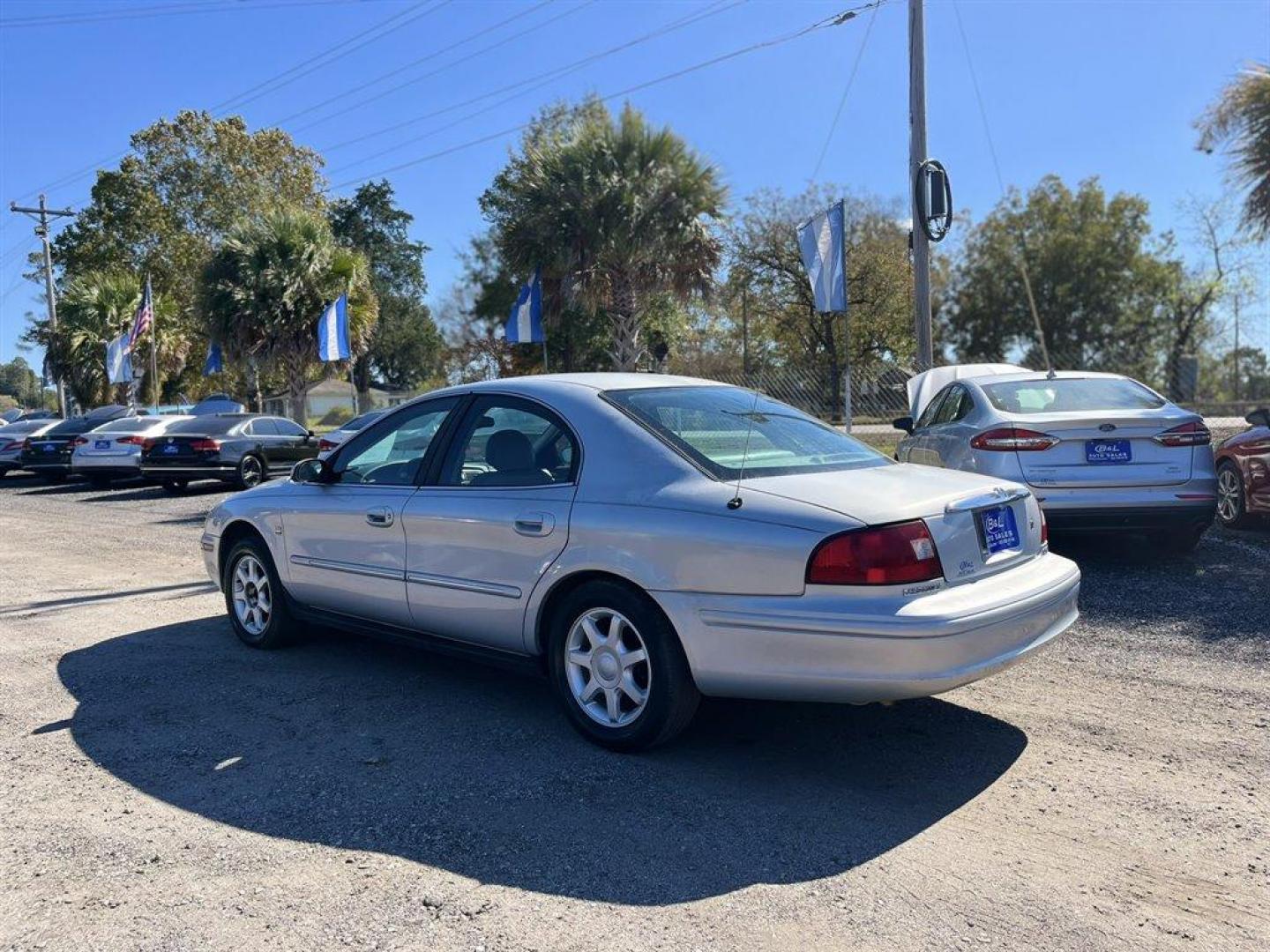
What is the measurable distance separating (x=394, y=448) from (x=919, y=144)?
1058cm

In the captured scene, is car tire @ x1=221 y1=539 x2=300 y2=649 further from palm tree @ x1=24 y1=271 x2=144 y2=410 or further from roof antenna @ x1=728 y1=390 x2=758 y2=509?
palm tree @ x1=24 y1=271 x2=144 y2=410

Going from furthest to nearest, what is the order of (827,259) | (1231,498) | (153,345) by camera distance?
1. (153,345)
2. (827,259)
3. (1231,498)

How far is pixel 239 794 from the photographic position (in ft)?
12.6

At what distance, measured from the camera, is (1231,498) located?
344 inches

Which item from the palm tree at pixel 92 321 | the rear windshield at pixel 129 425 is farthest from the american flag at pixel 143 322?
the palm tree at pixel 92 321

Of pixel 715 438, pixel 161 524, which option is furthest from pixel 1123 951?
pixel 161 524

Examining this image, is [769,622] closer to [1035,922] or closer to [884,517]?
[884,517]

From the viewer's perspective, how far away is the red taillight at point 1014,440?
7.15m

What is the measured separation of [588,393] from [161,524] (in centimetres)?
1040

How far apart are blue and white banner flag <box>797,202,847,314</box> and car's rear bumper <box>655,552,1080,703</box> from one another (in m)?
9.19

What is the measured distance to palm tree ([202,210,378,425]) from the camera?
74.7ft

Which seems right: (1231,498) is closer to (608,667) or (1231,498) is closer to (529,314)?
(608,667)

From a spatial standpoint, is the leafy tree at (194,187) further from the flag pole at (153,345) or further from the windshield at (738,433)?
the windshield at (738,433)

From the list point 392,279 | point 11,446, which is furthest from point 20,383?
point 11,446
